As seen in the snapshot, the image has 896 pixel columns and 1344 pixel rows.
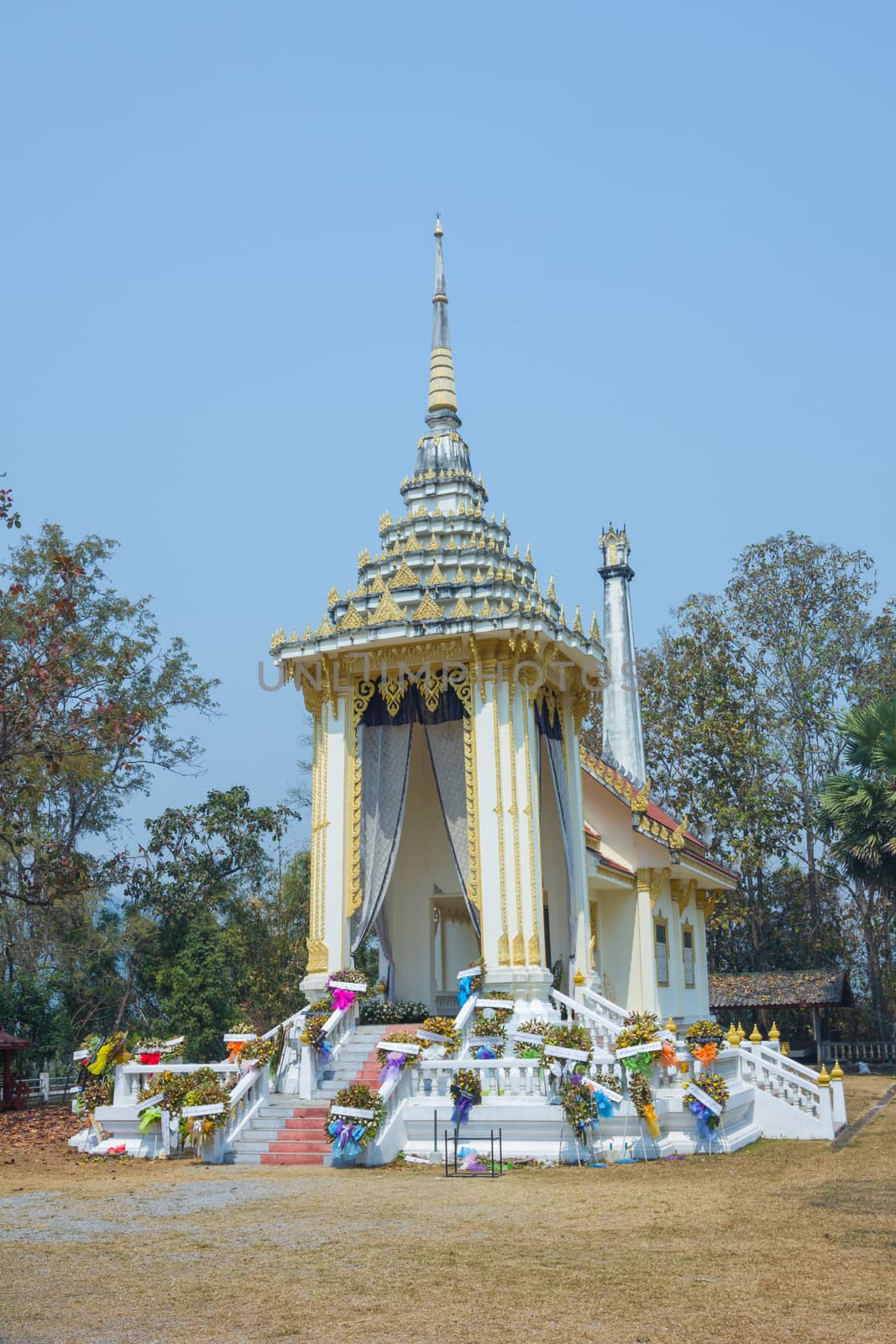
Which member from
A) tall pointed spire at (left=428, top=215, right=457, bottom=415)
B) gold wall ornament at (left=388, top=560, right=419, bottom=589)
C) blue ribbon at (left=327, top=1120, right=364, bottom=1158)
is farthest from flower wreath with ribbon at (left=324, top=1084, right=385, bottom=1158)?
tall pointed spire at (left=428, top=215, right=457, bottom=415)

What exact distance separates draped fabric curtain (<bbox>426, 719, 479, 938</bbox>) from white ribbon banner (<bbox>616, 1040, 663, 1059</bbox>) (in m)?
4.03

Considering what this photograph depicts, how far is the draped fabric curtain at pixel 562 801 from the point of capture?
1969 cm

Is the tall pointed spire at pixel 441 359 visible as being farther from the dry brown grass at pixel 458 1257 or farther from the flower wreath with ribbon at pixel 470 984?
the dry brown grass at pixel 458 1257

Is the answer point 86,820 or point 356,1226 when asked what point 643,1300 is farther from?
point 86,820

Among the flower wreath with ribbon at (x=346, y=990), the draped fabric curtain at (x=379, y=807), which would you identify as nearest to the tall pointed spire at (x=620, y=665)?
the draped fabric curtain at (x=379, y=807)

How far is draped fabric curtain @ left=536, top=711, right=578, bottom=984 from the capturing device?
19688 millimetres

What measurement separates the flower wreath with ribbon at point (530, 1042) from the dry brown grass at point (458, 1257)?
5.86ft

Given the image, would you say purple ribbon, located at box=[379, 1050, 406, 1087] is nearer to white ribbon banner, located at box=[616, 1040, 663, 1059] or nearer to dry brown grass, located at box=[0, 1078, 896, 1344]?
dry brown grass, located at box=[0, 1078, 896, 1344]

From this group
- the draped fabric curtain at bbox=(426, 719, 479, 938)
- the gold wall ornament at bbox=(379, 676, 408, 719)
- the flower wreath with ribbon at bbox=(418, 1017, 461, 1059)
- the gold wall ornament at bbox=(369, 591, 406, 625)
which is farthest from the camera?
the gold wall ornament at bbox=(379, 676, 408, 719)

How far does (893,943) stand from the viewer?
43.1 metres

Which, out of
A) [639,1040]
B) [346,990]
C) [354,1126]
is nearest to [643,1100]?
[639,1040]

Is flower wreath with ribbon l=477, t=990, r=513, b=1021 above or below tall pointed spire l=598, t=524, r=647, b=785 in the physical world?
below

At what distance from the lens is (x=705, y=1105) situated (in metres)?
14.2

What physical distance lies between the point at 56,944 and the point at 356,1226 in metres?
22.5
